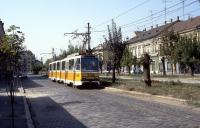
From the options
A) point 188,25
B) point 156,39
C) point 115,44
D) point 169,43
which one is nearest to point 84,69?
point 115,44

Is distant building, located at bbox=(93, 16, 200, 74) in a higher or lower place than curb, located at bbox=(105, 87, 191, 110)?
higher

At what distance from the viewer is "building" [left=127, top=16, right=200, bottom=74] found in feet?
262

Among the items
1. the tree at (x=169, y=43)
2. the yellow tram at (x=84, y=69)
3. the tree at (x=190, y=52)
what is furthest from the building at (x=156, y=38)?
the yellow tram at (x=84, y=69)

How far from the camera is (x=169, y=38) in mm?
71875

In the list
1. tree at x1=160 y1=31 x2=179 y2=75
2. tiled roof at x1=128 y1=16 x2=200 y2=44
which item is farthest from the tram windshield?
tiled roof at x1=128 y1=16 x2=200 y2=44

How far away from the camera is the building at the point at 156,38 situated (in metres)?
79.7

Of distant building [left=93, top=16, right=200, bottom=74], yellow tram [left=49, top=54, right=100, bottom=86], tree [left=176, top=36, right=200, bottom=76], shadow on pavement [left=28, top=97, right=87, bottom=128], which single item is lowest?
shadow on pavement [left=28, top=97, right=87, bottom=128]

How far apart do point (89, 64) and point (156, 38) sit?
52715 mm

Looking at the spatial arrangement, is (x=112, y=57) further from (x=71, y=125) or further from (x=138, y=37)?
(x=138, y=37)

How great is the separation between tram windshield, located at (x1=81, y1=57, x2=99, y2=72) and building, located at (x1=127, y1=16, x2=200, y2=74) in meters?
38.1

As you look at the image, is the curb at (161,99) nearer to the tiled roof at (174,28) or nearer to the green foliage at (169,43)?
the green foliage at (169,43)

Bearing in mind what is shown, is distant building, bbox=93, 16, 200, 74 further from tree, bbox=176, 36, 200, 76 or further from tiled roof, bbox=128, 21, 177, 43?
tree, bbox=176, 36, 200, 76

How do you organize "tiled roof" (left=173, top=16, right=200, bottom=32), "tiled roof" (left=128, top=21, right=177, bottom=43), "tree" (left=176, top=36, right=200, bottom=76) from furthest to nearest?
"tiled roof" (left=128, top=21, right=177, bottom=43) → "tiled roof" (left=173, top=16, right=200, bottom=32) → "tree" (left=176, top=36, right=200, bottom=76)

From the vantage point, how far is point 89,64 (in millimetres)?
40156
